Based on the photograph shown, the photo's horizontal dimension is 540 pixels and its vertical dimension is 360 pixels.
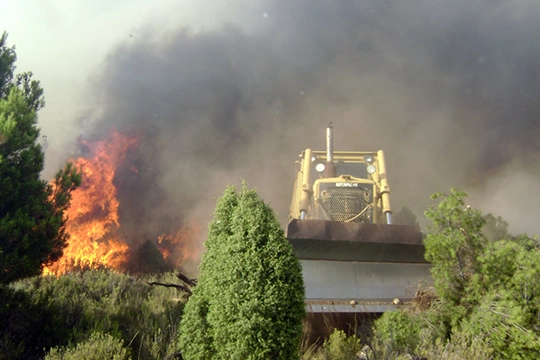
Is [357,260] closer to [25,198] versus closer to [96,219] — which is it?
[25,198]

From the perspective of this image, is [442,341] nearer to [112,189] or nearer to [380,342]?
[380,342]

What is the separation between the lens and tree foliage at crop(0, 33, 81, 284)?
580 centimetres

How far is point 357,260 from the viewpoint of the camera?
847 cm

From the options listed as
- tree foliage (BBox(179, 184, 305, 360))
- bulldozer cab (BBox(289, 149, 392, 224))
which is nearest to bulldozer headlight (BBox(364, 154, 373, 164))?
bulldozer cab (BBox(289, 149, 392, 224))

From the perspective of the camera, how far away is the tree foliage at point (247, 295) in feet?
13.4

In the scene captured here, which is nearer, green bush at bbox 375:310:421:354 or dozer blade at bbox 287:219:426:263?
green bush at bbox 375:310:421:354

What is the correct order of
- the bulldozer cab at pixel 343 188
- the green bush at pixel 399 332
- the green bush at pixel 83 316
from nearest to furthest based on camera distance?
the green bush at pixel 83 316, the green bush at pixel 399 332, the bulldozer cab at pixel 343 188

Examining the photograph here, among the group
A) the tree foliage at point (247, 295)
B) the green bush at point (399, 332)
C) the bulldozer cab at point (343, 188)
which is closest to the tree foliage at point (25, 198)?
the tree foliage at point (247, 295)

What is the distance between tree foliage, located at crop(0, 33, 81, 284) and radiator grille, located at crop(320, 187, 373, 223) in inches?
267

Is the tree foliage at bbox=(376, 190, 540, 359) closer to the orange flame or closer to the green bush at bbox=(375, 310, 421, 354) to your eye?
the green bush at bbox=(375, 310, 421, 354)

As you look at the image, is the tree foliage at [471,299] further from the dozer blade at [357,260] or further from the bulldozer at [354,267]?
the dozer blade at [357,260]

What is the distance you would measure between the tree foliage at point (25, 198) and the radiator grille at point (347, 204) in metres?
6.78

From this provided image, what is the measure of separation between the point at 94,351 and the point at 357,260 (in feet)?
18.4

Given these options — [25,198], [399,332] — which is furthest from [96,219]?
[399,332]
